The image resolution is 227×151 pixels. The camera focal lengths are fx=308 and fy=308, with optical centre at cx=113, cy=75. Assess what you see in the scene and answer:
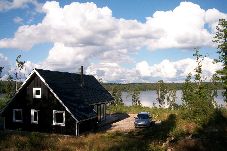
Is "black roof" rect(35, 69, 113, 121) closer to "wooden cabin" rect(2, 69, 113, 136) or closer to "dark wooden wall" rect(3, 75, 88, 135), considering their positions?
"wooden cabin" rect(2, 69, 113, 136)

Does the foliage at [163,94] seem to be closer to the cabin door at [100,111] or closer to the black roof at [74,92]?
the cabin door at [100,111]

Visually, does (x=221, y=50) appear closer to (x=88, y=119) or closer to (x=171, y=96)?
(x=88, y=119)

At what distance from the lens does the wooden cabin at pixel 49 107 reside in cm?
3225

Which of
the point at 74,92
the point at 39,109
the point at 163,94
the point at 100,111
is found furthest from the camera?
the point at 163,94

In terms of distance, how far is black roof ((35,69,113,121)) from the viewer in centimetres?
3294

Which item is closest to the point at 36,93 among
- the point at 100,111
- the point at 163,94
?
the point at 100,111

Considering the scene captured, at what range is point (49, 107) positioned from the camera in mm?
33281

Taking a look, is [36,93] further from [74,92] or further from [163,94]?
[163,94]

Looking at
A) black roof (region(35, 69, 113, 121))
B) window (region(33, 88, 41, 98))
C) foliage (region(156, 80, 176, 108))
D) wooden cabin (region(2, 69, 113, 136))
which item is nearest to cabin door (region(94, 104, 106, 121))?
black roof (region(35, 69, 113, 121))

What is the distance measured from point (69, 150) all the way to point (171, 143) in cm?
705

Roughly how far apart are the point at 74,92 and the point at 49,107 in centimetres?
413

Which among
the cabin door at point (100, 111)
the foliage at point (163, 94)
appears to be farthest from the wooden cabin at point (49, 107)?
the foliage at point (163, 94)

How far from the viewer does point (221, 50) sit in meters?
53.2

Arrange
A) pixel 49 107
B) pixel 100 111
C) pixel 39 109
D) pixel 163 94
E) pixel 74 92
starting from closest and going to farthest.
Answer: pixel 49 107, pixel 39 109, pixel 74 92, pixel 100 111, pixel 163 94
